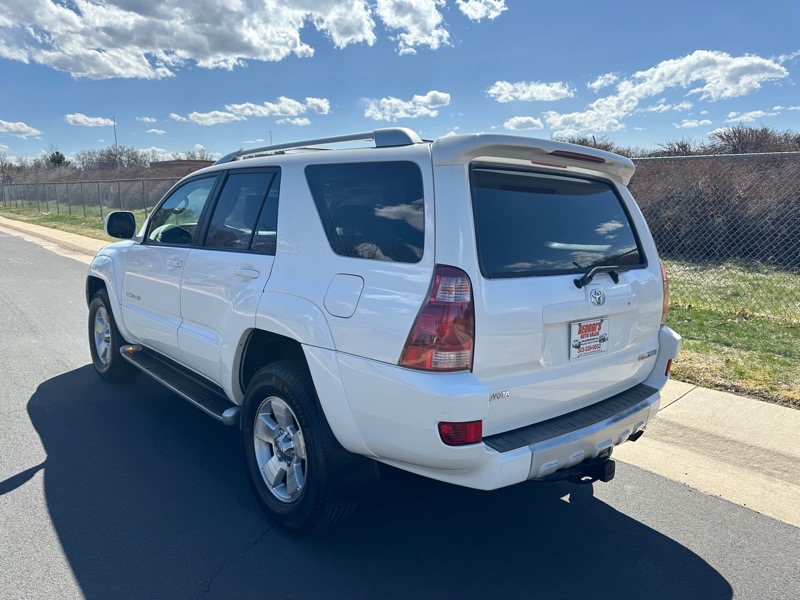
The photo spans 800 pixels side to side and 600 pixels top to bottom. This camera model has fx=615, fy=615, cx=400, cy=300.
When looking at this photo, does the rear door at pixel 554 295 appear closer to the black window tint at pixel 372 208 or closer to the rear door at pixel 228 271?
the black window tint at pixel 372 208

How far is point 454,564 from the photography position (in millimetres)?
3018

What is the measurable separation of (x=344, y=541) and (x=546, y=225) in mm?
1923

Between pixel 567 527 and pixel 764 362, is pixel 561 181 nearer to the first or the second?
pixel 567 527

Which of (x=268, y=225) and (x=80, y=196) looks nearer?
(x=268, y=225)

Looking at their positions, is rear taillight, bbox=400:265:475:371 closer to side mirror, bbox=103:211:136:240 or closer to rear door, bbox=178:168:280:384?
rear door, bbox=178:168:280:384

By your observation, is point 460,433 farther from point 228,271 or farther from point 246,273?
point 228,271

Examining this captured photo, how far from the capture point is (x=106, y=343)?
5.64m

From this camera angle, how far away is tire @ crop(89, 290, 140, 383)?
5.38 meters

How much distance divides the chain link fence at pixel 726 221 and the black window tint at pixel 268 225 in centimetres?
777

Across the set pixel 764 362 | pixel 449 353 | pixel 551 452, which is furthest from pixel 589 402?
pixel 764 362

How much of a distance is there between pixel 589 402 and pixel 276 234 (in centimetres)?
191

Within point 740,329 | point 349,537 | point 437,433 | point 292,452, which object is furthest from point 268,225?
point 740,329

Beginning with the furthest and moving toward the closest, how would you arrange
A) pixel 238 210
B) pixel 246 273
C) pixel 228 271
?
pixel 238 210
pixel 228 271
pixel 246 273

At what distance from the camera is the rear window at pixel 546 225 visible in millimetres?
2789
